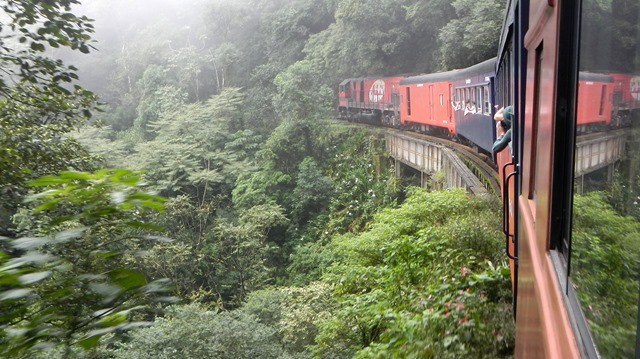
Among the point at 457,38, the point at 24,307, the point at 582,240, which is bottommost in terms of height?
the point at 24,307

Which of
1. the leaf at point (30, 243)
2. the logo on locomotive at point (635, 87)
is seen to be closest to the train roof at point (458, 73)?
the leaf at point (30, 243)

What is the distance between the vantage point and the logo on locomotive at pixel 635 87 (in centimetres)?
60

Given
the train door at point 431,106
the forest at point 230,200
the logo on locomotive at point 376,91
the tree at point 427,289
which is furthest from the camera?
the logo on locomotive at point 376,91

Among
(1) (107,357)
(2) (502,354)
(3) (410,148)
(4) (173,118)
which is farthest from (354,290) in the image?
(4) (173,118)

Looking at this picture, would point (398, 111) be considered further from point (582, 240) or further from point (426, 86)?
point (582, 240)

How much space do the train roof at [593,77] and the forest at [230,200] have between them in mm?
1057

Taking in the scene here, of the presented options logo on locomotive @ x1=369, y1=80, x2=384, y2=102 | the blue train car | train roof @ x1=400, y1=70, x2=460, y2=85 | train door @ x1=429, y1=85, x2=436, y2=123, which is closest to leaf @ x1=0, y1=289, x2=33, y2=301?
the blue train car

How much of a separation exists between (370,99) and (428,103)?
7669 mm

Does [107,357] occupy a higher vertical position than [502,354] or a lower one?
higher

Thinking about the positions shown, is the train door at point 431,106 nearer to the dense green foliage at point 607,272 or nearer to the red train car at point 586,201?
the red train car at point 586,201

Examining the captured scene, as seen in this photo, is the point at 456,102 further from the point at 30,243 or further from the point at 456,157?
the point at 30,243

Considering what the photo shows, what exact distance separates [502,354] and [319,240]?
15.5m

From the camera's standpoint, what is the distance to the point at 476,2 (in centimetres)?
1894

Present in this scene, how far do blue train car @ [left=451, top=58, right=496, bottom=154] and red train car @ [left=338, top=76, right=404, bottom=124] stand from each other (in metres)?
7.55
